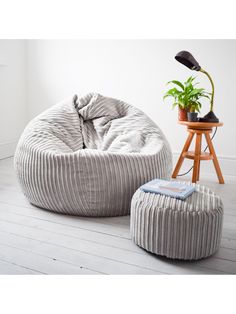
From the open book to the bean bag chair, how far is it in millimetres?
292

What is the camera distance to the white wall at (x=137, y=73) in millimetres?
3662

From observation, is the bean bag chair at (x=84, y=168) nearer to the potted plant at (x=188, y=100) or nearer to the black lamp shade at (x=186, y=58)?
the potted plant at (x=188, y=100)

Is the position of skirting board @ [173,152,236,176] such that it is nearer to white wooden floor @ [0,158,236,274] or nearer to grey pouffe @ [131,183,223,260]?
white wooden floor @ [0,158,236,274]

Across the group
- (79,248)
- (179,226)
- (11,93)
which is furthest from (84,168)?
(11,93)

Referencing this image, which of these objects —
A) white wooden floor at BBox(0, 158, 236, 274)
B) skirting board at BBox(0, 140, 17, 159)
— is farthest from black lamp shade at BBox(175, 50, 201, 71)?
skirting board at BBox(0, 140, 17, 159)

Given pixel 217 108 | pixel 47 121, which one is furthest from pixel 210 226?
pixel 217 108

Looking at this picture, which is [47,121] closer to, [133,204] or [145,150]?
[145,150]

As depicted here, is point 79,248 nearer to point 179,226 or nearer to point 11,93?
point 179,226

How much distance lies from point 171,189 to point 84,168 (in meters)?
0.56

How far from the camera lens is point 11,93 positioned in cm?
402

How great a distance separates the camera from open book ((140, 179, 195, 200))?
1807 mm

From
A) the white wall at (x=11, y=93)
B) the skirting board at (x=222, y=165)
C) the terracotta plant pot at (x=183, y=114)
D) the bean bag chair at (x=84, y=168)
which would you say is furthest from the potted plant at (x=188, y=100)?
the white wall at (x=11, y=93)

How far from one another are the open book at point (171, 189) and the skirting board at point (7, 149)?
7.68ft

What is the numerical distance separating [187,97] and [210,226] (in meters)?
1.54
